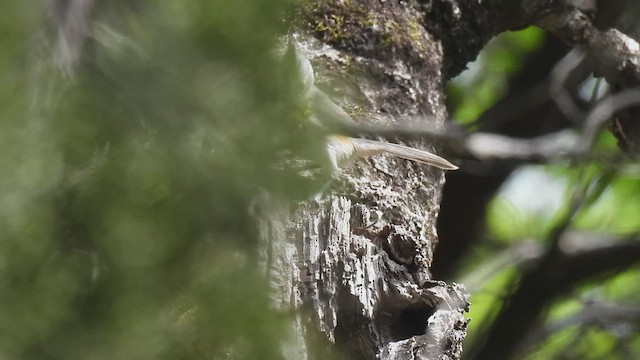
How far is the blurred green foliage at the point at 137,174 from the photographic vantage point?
0.45 metres

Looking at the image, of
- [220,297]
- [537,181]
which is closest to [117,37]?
[220,297]

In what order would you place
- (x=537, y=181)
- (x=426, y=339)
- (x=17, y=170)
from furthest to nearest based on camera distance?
1. (x=537, y=181)
2. (x=426, y=339)
3. (x=17, y=170)

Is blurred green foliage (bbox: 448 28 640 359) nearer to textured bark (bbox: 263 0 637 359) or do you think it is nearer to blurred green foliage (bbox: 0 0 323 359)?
textured bark (bbox: 263 0 637 359)

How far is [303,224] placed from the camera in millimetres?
1035

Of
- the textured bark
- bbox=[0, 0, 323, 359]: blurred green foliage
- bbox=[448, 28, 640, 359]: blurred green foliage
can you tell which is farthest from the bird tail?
bbox=[448, 28, 640, 359]: blurred green foliage

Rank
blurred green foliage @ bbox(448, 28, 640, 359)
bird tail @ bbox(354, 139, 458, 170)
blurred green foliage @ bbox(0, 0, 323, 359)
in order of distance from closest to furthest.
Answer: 1. blurred green foliage @ bbox(0, 0, 323, 359)
2. bird tail @ bbox(354, 139, 458, 170)
3. blurred green foliage @ bbox(448, 28, 640, 359)

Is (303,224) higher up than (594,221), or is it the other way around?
(594,221)

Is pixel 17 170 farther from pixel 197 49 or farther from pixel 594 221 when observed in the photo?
pixel 594 221

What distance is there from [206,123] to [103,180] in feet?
0.23

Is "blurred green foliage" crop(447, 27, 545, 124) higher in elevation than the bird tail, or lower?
higher

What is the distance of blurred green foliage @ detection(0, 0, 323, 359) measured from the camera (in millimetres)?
449

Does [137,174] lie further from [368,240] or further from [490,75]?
[490,75]

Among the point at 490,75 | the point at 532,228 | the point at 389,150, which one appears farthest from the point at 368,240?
the point at 532,228

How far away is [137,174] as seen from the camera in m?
0.47
